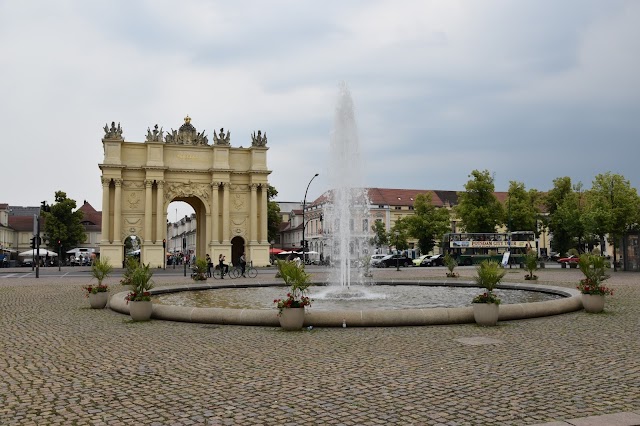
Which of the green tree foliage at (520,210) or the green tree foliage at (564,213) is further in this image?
the green tree foliage at (520,210)

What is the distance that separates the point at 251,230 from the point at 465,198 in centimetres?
2951

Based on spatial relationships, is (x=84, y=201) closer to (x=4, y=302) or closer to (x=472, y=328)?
(x=4, y=302)

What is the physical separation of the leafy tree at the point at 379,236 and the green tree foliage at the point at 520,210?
23590 mm

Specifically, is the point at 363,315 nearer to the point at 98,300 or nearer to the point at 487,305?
the point at 487,305

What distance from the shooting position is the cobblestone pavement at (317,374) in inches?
249

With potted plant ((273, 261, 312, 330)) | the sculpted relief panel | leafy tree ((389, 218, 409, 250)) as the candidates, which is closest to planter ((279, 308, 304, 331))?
potted plant ((273, 261, 312, 330))

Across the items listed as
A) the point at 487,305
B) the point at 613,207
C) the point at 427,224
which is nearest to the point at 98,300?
the point at 487,305

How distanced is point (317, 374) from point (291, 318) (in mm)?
4519

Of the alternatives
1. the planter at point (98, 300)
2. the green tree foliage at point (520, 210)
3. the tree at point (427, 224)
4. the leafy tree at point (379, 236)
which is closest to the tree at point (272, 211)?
the leafy tree at point (379, 236)

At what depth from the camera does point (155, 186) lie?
6197 centimetres

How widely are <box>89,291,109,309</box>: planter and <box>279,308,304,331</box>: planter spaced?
795cm

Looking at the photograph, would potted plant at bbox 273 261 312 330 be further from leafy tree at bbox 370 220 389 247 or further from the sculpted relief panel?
leafy tree at bbox 370 220 389 247

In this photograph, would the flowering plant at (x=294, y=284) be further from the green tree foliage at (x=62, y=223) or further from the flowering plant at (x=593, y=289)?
the green tree foliage at (x=62, y=223)

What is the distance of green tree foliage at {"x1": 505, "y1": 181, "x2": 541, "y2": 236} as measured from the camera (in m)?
74.9
